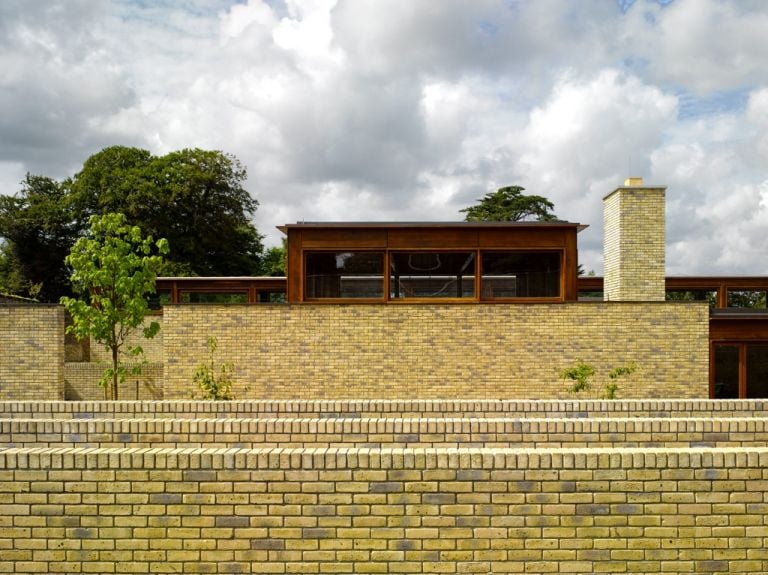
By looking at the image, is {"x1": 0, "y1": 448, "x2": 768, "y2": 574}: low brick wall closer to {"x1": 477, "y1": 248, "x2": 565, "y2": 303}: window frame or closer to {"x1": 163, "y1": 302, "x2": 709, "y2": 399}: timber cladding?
{"x1": 163, "y1": 302, "x2": 709, "y2": 399}: timber cladding

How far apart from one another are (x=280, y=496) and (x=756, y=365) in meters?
14.0

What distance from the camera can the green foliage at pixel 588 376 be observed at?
1275 centimetres

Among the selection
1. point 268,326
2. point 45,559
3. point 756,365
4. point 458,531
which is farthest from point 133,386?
point 756,365

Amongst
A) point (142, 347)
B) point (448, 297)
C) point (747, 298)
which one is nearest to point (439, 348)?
point (448, 297)

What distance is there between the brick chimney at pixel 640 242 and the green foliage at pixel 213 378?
382 inches

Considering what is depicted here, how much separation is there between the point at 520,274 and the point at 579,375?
263 centimetres

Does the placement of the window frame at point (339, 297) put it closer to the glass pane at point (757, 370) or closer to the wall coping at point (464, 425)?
the wall coping at point (464, 425)

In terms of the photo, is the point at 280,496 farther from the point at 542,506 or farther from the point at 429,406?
the point at 429,406

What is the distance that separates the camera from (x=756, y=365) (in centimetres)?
1452

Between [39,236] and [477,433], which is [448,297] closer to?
[477,433]

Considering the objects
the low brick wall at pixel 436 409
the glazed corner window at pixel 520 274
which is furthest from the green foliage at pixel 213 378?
the glazed corner window at pixel 520 274

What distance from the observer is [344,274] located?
1388 centimetres

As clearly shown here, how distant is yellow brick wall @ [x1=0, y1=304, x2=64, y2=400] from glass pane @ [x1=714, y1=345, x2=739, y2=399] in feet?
53.5

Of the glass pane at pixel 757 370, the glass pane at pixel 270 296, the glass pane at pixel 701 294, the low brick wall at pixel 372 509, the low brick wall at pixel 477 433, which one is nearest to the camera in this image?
the low brick wall at pixel 372 509
